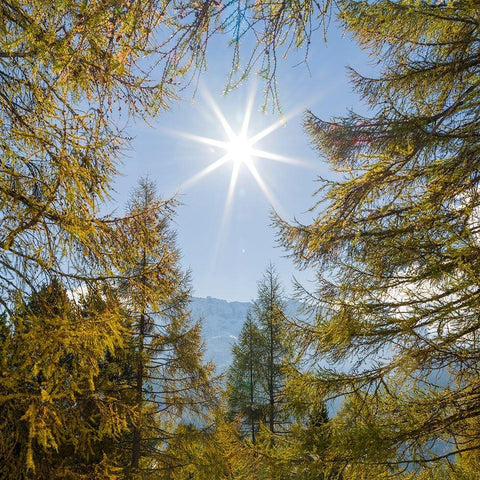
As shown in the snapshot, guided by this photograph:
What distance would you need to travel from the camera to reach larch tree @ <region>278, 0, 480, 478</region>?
3.06m

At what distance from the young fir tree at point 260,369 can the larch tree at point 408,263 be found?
789 cm

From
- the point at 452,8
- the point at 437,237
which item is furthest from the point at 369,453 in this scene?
the point at 452,8

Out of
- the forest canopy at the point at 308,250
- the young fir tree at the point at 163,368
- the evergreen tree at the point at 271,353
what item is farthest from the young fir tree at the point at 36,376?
the evergreen tree at the point at 271,353

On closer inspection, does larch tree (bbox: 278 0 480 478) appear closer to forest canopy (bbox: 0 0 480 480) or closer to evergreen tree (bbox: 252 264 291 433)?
forest canopy (bbox: 0 0 480 480)

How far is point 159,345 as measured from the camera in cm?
801

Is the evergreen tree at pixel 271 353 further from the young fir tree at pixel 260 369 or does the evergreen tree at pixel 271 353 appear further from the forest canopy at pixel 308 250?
the forest canopy at pixel 308 250

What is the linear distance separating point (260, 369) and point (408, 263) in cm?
1029

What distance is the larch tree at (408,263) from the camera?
306 centimetres

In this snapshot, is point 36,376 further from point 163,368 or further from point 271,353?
point 271,353

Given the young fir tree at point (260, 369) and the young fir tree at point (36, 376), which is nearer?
the young fir tree at point (36, 376)

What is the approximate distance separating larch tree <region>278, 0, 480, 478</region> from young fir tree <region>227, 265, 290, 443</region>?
789 centimetres

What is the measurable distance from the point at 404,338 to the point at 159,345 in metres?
5.94

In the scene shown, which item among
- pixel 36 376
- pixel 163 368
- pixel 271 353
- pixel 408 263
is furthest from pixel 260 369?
pixel 36 376

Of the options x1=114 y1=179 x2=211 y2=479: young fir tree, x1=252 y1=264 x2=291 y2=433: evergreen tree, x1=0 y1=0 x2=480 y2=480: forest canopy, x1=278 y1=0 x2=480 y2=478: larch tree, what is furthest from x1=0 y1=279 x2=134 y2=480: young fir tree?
x1=252 y1=264 x2=291 y2=433: evergreen tree
